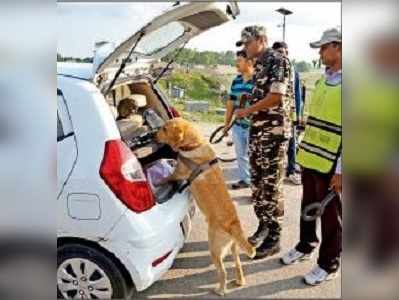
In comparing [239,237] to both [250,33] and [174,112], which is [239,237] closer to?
[174,112]

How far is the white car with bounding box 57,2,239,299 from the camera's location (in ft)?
6.07

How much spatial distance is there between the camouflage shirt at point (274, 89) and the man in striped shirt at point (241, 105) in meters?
0.17

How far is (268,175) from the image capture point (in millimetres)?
2566

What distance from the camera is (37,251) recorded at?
129cm

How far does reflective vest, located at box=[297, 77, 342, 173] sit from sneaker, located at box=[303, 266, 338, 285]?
1.56ft

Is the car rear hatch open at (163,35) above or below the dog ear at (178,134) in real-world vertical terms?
above

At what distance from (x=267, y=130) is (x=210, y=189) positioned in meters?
0.49

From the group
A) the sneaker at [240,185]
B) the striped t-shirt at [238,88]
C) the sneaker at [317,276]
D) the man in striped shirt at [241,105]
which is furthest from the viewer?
the sneaker at [240,185]

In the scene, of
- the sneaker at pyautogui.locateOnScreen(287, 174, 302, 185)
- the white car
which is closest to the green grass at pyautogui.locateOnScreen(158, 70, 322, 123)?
the white car

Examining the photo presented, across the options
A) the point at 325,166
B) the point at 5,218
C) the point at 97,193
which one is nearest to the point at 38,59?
the point at 5,218

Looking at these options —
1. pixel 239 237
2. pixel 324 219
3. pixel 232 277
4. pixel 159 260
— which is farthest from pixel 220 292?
pixel 324 219

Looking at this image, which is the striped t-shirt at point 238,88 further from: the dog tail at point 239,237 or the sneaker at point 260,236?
the dog tail at point 239,237

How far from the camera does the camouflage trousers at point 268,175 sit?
2.53 m

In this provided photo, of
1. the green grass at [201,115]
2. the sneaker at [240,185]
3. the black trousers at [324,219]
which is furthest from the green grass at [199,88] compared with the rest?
the sneaker at [240,185]
